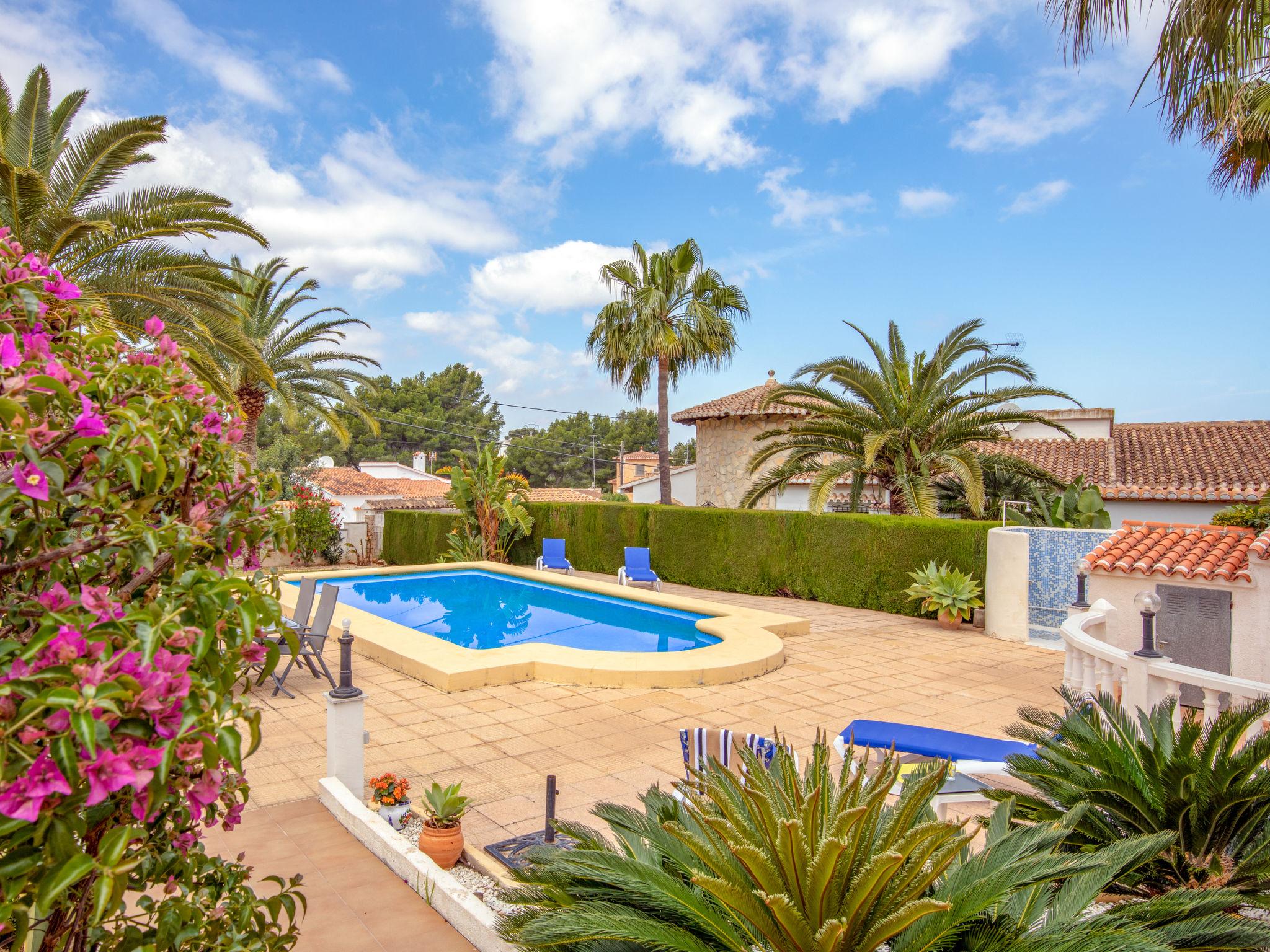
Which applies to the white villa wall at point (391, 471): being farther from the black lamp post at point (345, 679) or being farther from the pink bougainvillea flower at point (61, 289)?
the pink bougainvillea flower at point (61, 289)

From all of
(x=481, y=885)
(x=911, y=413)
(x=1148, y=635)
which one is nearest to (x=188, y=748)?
(x=481, y=885)

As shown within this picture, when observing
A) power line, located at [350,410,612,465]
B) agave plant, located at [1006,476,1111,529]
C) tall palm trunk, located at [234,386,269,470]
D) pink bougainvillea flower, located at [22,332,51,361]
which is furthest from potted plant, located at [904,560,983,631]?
power line, located at [350,410,612,465]

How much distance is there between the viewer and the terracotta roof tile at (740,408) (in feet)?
77.0

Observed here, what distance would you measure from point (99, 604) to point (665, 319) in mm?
21665

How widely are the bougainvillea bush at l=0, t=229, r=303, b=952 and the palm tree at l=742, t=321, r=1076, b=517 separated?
12644 millimetres

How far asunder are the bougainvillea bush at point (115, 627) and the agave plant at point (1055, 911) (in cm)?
196

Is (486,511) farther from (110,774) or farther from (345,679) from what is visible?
(110,774)

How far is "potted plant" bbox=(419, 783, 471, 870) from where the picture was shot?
4422 millimetres

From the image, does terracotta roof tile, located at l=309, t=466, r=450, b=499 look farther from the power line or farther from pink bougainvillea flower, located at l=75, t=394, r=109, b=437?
pink bougainvillea flower, located at l=75, t=394, r=109, b=437

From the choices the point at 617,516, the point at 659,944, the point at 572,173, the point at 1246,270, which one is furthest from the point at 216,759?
the point at 572,173

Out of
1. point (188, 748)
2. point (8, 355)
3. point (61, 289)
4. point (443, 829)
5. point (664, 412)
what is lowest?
point (443, 829)

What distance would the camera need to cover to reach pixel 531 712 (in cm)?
769

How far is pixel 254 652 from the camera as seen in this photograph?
157 centimetres

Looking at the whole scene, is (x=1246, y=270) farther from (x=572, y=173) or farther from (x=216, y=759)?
(x=216, y=759)
